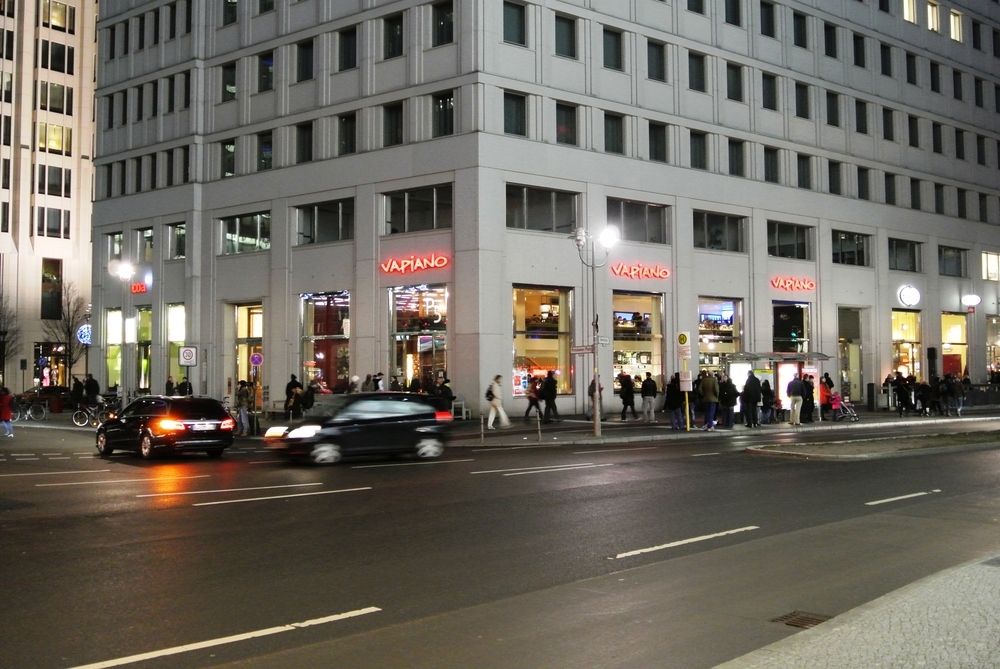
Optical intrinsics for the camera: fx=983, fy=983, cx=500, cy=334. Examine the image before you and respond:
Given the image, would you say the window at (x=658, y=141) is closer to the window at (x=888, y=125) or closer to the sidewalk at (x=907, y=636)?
the window at (x=888, y=125)

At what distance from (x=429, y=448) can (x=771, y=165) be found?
3142 cm

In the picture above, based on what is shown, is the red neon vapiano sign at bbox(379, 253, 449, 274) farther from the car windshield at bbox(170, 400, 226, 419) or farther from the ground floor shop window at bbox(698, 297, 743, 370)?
the car windshield at bbox(170, 400, 226, 419)

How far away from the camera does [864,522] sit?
11.7 m

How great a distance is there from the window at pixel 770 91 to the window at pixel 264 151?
23507 mm

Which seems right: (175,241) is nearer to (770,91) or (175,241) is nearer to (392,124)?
(392,124)

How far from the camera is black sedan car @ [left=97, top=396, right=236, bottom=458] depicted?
22.6 m

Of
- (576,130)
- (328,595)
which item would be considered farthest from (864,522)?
(576,130)

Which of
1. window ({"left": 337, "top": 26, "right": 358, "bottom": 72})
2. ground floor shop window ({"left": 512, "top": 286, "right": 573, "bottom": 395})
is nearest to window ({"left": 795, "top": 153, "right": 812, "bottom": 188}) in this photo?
ground floor shop window ({"left": 512, "top": 286, "right": 573, "bottom": 395})

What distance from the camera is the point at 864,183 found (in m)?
52.2

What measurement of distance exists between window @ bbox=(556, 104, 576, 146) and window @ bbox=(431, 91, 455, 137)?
4.41m

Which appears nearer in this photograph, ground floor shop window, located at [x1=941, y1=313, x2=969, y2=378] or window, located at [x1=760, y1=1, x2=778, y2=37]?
window, located at [x1=760, y1=1, x2=778, y2=37]

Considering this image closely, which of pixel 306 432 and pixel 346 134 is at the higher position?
pixel 346 134

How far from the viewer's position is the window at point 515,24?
38.4 meters

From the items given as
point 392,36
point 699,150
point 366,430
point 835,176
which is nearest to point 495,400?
point 366,430
